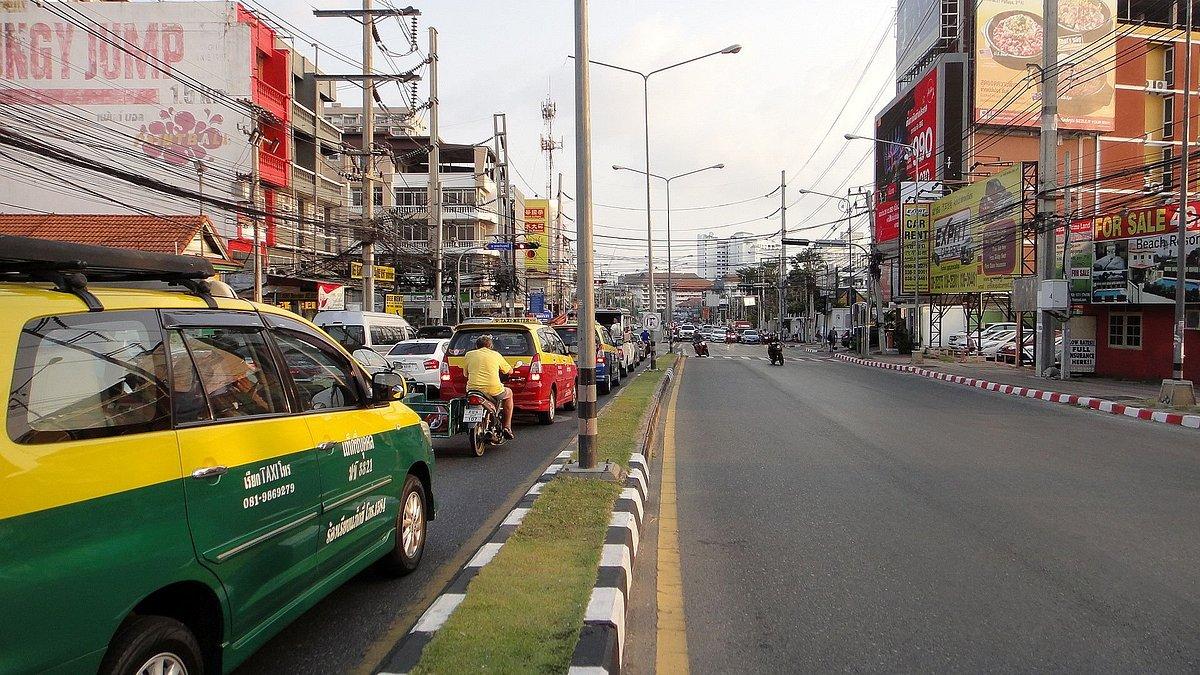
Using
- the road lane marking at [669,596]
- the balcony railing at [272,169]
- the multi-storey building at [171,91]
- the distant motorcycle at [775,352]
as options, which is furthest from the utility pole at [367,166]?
the road lane marking at [669,596]

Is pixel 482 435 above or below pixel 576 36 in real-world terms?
below

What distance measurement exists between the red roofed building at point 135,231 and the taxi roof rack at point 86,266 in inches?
690

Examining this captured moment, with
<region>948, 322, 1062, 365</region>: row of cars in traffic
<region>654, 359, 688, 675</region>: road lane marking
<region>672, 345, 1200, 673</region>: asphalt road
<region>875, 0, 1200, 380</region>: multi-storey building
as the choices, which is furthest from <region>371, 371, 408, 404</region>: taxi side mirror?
<region>875, 0, 1200, 380</region>: multi-storey building

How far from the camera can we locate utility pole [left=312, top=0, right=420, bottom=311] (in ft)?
77.4

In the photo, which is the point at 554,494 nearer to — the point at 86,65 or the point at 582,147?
the point at 582,147

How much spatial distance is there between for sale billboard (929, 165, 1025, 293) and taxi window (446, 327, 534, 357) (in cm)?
2110

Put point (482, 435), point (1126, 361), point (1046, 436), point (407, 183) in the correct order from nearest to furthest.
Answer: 1. point (482, 435)
2. point (1046, 436)
3. point (1126, 361)
4. point (407, 183)

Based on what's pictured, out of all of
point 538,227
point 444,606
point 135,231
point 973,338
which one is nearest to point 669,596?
point 444,606

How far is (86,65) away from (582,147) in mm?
32872

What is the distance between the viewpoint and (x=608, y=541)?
5.41 meters

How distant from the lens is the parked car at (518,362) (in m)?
12.3

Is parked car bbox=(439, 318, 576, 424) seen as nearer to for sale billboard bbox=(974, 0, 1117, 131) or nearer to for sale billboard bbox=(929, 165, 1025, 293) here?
for sale billboard bbox=(929, 165, 1025, 293)

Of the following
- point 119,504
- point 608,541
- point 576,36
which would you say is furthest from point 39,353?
point 576,36

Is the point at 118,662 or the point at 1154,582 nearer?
the point at 118,662
